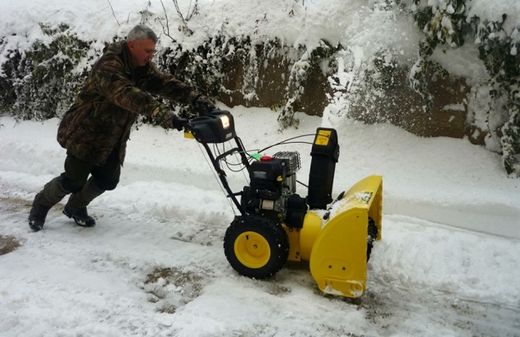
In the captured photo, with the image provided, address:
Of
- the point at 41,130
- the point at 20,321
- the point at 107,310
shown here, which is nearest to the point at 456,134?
the point at 107,310

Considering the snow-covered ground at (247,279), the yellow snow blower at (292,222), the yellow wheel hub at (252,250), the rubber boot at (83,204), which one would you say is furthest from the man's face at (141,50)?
the yellow wheel hub at (252,250)

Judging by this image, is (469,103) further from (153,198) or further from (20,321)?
(20,321)

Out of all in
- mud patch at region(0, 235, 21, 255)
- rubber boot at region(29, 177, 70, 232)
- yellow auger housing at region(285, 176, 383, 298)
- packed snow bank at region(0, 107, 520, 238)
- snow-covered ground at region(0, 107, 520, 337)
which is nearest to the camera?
snow-covered ground at region(0, 107, 520, 337)

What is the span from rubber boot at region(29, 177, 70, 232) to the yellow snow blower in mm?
1602

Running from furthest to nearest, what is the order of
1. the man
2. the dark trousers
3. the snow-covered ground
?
the dark trousers < the man < the snow-covered ground

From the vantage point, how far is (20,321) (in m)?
2.83

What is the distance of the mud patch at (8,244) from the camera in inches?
157

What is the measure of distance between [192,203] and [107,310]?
80.9 inches

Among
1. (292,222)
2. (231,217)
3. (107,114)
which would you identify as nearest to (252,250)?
(292,222)

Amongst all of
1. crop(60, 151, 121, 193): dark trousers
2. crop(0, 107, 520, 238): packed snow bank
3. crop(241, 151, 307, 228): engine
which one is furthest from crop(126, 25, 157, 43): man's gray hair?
crop(0, 107, 520, 238): packed snow bank

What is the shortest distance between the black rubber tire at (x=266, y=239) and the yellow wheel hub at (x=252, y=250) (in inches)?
0.7

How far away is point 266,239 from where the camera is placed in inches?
133

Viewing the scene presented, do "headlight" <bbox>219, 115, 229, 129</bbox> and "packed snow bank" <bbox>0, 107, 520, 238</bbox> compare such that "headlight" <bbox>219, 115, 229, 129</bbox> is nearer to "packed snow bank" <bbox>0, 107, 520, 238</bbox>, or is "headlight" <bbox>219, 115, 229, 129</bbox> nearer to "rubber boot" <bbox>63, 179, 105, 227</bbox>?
"rubber boot" <bbox>63, 179, 105, 227</bbox>

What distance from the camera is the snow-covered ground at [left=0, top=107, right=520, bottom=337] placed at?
2949 mm
